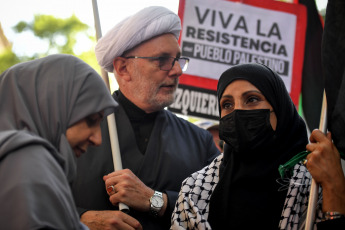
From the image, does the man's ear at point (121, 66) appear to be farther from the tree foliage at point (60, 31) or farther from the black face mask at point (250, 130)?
the tree foliage at point (60, 31)

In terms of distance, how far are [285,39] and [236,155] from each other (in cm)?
286

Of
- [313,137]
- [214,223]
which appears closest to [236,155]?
[214,223]

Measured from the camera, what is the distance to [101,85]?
83.8 inches

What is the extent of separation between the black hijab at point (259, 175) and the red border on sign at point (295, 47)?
2.11 m

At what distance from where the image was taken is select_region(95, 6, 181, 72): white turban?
3514mm

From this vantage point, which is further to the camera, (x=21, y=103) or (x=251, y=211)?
(x=251, y=211)

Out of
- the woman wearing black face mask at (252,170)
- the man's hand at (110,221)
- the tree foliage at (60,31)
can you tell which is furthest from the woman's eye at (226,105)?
the tree foliage at (60,31)

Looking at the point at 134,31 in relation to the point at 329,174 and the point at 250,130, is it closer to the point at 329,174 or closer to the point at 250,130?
the point at 250,130

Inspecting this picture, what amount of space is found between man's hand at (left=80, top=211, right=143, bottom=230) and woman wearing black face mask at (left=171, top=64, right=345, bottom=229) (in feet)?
0.83

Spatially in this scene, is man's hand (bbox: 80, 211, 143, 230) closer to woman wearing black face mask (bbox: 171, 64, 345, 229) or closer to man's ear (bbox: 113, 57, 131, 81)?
woman wearing black face mask (bbox: 171, 64, 345, 229)

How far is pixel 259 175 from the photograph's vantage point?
270 cm

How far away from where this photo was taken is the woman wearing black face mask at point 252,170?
2.62 metres

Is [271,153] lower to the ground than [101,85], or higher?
lower

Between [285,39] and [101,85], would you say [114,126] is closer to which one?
[101,85]
